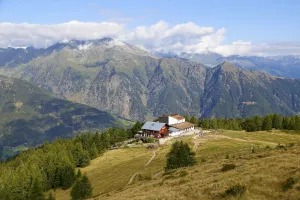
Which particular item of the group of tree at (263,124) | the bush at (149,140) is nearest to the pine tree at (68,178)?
the bush at (149,140)

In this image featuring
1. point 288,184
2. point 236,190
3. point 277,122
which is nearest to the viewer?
point 288,184

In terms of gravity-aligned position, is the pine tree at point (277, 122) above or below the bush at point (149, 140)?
above

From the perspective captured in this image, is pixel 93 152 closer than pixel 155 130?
Yes

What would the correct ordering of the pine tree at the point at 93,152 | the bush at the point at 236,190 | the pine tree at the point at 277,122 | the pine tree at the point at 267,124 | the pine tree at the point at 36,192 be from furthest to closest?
the pine tree at the point at 277,122
the pine tree at the point at 267,124
the pine tree at the point at 93,152
the pine tree at the point at 36,192
the bush at the point at 236,190

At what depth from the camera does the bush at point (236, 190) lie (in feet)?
88.4

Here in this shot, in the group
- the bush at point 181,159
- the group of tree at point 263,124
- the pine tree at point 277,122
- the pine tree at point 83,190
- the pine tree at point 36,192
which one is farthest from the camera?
the pine tree at point 277,122

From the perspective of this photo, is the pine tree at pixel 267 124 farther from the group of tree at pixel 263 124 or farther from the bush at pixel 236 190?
the bush at pixel 236 190

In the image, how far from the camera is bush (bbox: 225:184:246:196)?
1061 inches

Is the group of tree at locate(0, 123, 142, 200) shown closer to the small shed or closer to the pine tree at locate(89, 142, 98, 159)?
the pine tree at locate(89, 142, 98, 159)

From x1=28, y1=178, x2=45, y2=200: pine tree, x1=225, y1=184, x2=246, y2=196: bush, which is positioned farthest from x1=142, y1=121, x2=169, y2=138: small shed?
x1=225, y1=184, x2=246, y2=196: bush

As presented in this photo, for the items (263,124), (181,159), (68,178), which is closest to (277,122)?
(263,124)

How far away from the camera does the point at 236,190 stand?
89.6ft

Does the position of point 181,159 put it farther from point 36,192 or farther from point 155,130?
point 155,130

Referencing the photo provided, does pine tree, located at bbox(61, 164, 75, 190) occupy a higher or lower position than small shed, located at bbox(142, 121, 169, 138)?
lower
